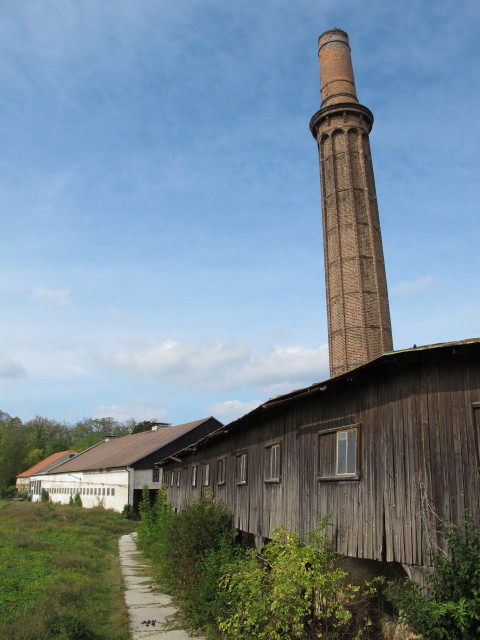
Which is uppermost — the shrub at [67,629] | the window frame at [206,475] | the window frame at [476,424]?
the window frame at [476,424]

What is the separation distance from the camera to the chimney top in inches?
1201

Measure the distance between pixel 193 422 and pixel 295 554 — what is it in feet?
109

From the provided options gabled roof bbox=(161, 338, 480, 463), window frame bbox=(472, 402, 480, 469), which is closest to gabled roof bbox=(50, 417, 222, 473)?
gabled roof bbox=(161, 338, 480, 463)

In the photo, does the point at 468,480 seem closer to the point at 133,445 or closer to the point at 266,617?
the point at 266,617

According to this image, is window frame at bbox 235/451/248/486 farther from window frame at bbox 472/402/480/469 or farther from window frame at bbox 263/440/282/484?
window frame at bbox 472/402/480/469

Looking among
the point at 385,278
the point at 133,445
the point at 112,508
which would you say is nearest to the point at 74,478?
the point at 133,445

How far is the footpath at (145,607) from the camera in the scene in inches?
419

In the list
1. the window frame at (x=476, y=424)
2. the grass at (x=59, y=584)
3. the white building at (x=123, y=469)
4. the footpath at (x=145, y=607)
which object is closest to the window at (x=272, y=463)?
the footpath at (x=145, y=607)

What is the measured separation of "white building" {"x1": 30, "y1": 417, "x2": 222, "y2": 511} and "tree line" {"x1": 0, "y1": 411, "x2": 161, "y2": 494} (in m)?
12.4

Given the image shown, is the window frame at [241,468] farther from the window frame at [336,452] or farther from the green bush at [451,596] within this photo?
the green bush at [451,596]

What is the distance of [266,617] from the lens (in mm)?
7910

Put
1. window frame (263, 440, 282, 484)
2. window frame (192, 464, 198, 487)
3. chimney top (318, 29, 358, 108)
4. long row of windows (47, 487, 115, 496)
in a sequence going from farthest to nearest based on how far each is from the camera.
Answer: long row of windows (47, 487, 115, 496) < chimney top (318, 29, 358, 108) < window frame (192, 464, 198, 487) < window frame (263, 440, 282, 484)

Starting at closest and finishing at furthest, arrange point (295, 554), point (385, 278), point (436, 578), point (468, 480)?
point (436, 578), point (468, 480), point (295, 554), point (385, 278)

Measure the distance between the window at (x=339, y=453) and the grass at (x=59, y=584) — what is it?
5.24 meters
